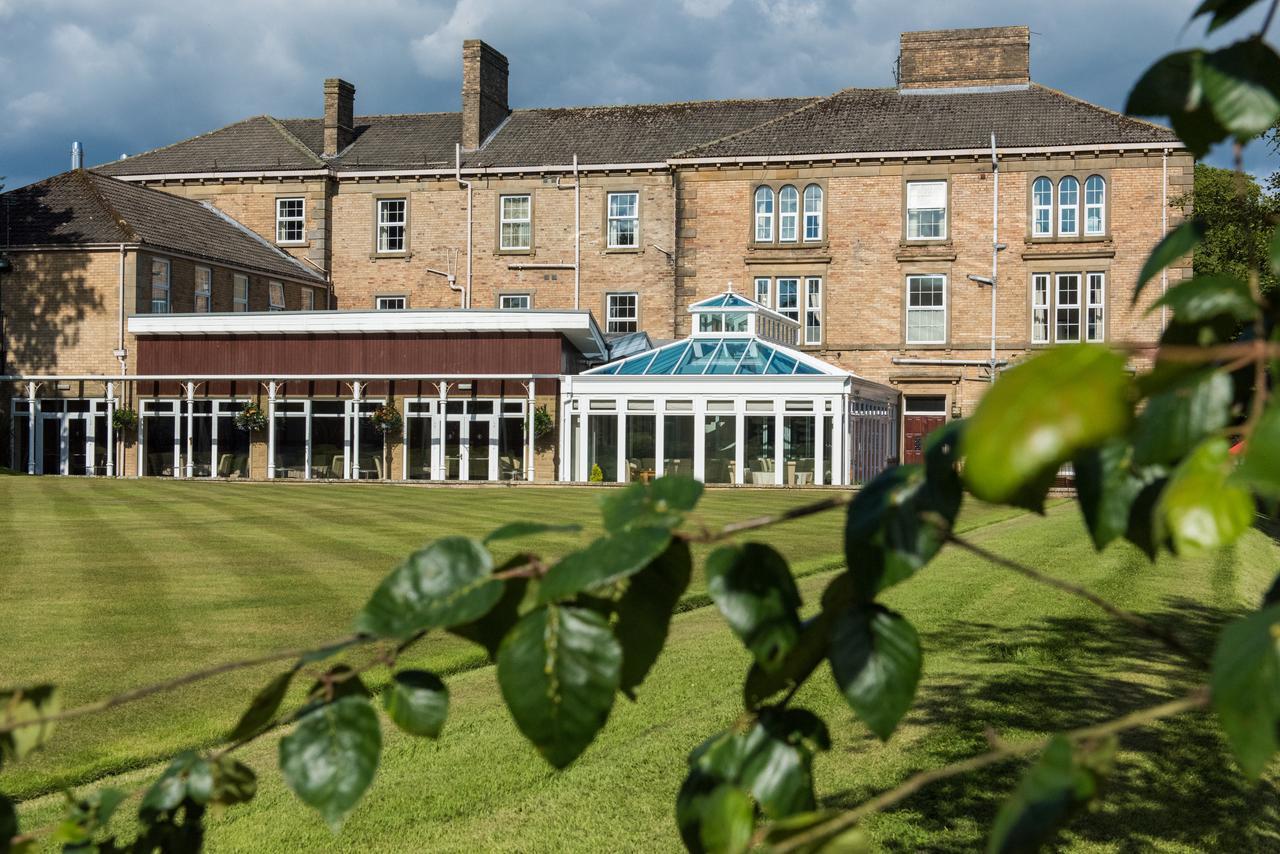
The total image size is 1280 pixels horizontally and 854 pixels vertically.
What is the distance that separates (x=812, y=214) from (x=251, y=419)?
19.1m

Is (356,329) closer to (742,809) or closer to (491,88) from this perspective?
(491,88)

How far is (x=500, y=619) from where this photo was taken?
1108 mm

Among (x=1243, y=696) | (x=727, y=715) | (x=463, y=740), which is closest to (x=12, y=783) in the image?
(x=463, y=740)

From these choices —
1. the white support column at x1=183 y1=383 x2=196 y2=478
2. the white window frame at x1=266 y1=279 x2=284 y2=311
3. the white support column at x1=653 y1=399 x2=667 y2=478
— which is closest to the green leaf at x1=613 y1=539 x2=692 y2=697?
the white support column at x1=653 y1=399 x2=667 y2=478

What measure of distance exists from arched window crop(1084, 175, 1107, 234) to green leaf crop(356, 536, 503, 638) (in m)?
41.4

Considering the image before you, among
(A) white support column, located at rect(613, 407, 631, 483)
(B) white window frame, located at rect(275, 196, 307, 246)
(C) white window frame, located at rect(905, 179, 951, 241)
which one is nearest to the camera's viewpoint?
(A) white support column, located at rect(613, 407, 631, 483)

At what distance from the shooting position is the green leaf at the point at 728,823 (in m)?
0.96

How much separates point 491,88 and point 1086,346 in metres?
48.0

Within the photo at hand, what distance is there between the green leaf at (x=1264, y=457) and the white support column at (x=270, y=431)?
39504mm

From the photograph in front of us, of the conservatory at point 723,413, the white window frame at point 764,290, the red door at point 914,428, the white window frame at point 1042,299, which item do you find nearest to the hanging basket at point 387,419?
the conservatory at point 723,413

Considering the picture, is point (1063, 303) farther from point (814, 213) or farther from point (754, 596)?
point (754, 596)

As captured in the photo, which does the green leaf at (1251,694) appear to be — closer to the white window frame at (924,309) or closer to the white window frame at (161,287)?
the white window frame at (924,309)

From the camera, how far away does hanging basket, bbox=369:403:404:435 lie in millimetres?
37562

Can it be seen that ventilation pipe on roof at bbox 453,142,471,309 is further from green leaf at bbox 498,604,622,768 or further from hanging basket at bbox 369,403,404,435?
green leaf at bbox 498,604,622,768
